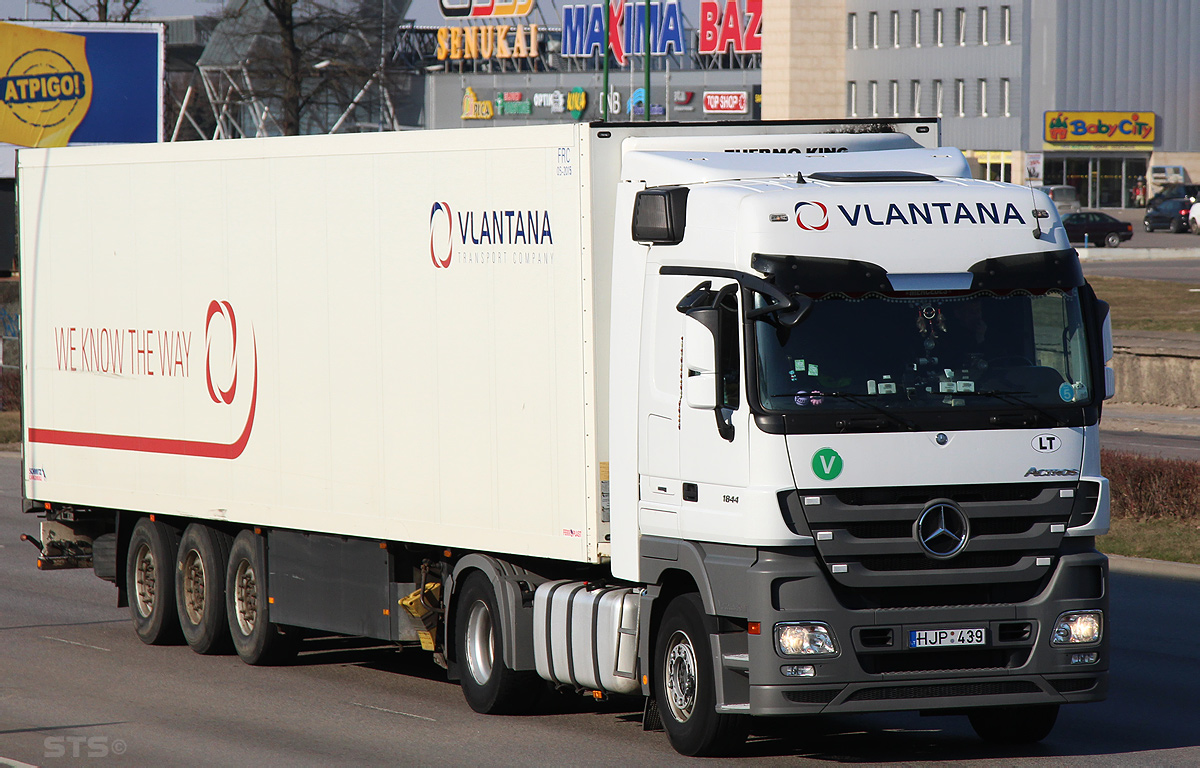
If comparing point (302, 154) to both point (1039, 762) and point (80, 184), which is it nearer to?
point (80, 184)

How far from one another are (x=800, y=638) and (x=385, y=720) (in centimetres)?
334

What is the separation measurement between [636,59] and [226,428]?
113 meters

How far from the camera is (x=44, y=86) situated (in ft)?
152

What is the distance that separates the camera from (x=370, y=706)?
1220 cm

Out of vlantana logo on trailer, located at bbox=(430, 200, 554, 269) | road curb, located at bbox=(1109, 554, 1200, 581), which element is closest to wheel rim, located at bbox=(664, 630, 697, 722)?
vlantana logo on trailer, located at bbox=(430, 200, 554, 269)

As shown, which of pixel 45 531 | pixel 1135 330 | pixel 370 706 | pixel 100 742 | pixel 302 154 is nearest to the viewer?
pixel 100 742

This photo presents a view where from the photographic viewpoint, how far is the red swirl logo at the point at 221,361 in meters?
13.8

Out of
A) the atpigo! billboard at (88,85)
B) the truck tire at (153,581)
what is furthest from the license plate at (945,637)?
the atpigo! billboard at (88,85)

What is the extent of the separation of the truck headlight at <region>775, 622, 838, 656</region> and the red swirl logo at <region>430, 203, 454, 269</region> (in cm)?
375

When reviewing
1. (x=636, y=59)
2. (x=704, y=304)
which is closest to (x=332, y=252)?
(x=704, y=304)

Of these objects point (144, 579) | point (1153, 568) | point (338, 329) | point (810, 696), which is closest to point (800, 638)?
point (810, 696)

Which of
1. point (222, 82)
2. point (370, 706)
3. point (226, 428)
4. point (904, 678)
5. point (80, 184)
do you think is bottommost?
point (370, 706)

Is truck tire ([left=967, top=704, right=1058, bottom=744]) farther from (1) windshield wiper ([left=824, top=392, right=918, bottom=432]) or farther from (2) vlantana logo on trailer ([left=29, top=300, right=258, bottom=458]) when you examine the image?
(2) vlantana logo on trailer ([left=29, top=300, right=258, bottom=458])

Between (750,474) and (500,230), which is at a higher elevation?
(500,230)
